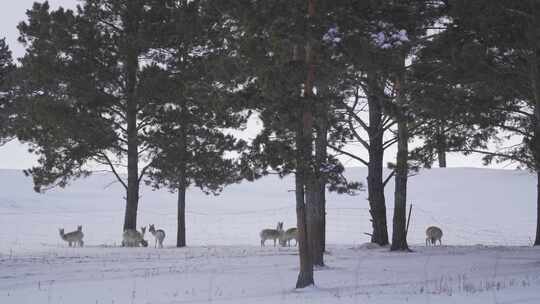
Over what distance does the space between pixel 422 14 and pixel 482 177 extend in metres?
56.7

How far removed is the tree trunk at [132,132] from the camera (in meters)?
26.8

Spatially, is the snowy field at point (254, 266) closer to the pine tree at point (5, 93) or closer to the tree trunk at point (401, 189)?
the tree trunk at point (401, 189)

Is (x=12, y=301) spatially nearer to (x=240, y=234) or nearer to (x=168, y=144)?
(x=168, y=144)

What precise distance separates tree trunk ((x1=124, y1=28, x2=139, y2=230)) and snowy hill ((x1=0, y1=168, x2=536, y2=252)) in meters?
4.58

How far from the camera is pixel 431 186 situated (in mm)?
68438

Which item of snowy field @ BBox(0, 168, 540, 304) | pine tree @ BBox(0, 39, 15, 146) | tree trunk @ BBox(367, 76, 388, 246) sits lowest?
snowy field @ BBox(0, 168, 540, 304)

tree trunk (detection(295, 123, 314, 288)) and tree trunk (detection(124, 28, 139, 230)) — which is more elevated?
tree trunk (detection(124, 28, 139, 230))

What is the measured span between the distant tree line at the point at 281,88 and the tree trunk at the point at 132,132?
0.19 ft

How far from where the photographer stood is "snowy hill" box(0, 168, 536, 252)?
39.4m

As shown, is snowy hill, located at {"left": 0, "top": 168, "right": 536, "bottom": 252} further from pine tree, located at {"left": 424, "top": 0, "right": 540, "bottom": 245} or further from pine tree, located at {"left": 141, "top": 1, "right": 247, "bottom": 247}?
pine tree, located at {"left": 424, "top": 0, "right": 540, "bottom": 245}

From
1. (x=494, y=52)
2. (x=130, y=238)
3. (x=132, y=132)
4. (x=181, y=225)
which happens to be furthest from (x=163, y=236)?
(x=494, y=52)

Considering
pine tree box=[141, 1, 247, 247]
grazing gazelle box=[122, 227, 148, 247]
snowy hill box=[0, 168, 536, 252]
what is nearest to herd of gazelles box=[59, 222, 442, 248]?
grazing gazelle box=[122, 227, 148, 247]

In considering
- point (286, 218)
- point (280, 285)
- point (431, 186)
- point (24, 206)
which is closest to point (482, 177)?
point (431, 186)

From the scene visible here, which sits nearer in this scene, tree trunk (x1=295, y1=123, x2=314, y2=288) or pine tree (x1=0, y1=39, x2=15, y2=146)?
tree trunk (x1=295, y1=123, x2=314, y2=288)
